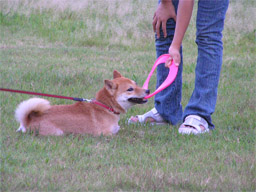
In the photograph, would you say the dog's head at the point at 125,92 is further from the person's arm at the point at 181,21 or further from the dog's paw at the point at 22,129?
the dog's paw at the point at 22,129

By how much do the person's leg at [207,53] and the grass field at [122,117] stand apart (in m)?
0.30

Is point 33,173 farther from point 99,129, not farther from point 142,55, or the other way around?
point 142,55

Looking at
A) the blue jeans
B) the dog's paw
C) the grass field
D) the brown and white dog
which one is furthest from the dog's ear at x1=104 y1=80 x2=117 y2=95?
the dog's paw

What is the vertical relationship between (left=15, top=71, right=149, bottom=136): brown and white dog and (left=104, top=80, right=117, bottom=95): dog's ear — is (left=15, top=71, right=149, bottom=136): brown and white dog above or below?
below

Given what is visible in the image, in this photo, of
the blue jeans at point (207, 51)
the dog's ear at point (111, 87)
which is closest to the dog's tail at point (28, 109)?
the dog's ear at point (111, 87)

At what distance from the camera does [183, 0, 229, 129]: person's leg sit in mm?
3654

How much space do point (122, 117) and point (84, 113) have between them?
0.84 m

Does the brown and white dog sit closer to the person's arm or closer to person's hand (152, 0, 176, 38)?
the person's arm

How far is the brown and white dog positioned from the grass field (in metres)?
0.12

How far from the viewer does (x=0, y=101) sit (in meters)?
4.59

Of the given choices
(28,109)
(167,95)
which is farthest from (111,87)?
(28,109)

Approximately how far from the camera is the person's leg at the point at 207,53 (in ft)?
12.0

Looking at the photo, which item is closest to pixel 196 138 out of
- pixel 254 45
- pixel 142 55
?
pixel 142 55

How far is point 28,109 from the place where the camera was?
A: 3.54m
